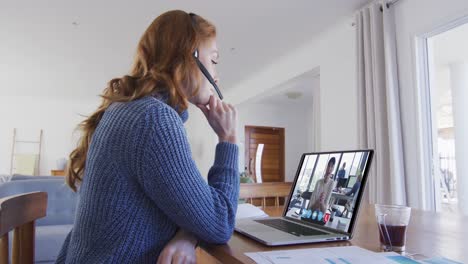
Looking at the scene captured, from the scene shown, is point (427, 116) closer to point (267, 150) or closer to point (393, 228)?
point (393, 228)

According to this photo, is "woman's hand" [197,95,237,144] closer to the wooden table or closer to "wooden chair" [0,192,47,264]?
the wooden table

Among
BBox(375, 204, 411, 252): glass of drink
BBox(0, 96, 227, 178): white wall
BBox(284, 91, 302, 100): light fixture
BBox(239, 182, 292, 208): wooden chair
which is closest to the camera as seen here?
BBox(375, 204, 411, 252): glass of drink

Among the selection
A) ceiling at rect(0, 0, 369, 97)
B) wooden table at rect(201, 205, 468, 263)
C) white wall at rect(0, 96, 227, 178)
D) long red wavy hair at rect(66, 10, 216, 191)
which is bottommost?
wooden table at rect(201, 205, 468, 263)

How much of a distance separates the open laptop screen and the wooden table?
2.8 inches

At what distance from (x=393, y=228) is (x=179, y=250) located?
429mm

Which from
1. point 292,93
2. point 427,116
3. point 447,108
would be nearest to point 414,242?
point 427,116

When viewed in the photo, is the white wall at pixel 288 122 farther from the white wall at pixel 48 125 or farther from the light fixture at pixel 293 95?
the white wall at pixel 48 125

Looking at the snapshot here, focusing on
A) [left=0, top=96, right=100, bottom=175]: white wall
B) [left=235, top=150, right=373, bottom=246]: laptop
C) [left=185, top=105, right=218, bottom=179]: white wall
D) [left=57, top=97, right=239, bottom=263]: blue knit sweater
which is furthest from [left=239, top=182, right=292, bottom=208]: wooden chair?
[left=0, top=96, right=100, bottom=175]: white wall

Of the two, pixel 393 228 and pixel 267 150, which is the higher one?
pixel 267 150

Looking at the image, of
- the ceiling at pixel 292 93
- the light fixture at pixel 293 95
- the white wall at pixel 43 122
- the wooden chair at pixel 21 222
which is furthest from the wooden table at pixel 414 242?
the white wall at pixel 43 122

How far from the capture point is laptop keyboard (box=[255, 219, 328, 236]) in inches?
31.5

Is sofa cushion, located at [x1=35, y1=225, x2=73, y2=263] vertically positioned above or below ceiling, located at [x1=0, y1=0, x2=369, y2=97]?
below

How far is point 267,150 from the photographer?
750cm

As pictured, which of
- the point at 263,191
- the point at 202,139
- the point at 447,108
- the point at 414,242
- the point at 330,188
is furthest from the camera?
the point at 202,139
